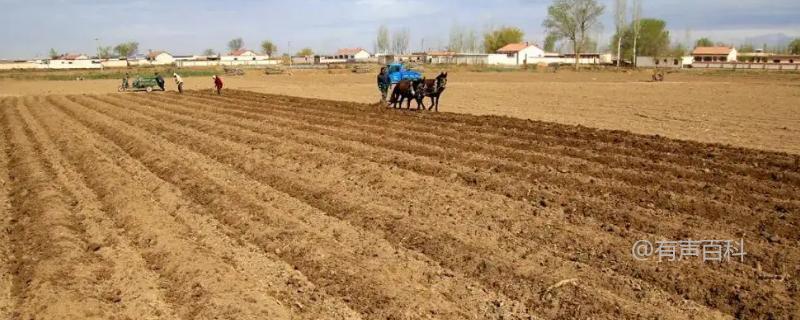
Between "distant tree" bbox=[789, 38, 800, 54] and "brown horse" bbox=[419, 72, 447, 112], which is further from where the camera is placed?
"distant tree" bbox=[789, 38, 800, 54]

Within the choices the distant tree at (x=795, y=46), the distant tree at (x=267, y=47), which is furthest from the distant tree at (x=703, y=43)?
the distant tree at (x=267, y=47)

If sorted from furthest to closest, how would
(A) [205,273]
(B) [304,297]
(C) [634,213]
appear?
1. (C) [634,213]
2. (A) [205,273]
3. (B) [304,297]

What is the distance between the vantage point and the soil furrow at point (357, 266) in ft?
17.2

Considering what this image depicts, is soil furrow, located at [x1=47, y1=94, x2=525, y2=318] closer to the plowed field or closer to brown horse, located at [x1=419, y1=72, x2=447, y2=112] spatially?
the plowed field

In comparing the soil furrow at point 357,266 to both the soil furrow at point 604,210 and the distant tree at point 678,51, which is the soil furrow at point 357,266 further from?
the distant tree at point 678,51

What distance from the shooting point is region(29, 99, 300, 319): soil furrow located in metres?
5.12

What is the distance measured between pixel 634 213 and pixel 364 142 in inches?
293

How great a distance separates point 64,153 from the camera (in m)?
13.3

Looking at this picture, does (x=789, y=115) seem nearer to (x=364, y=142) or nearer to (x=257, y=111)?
(x=364, y=142)

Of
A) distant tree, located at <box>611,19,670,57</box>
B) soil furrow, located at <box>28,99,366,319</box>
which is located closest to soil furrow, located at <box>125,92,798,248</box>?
soil furrow, located at <box>28,99,366,319</box>

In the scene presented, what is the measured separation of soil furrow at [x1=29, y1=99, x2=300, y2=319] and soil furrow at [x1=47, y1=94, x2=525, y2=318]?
649 millimetres

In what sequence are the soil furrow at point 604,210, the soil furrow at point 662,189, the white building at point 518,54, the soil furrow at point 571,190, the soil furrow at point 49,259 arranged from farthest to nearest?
1. the white building at point 518,54
2. the soil furrow at point 662,189
3. the soil furrow at point 571,190
4. the soil furrow at point 604,210
5. the soil furrow at point 49,259

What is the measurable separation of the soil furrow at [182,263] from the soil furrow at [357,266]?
2.13 ft

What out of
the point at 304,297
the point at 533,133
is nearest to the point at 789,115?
the point at 533,133
